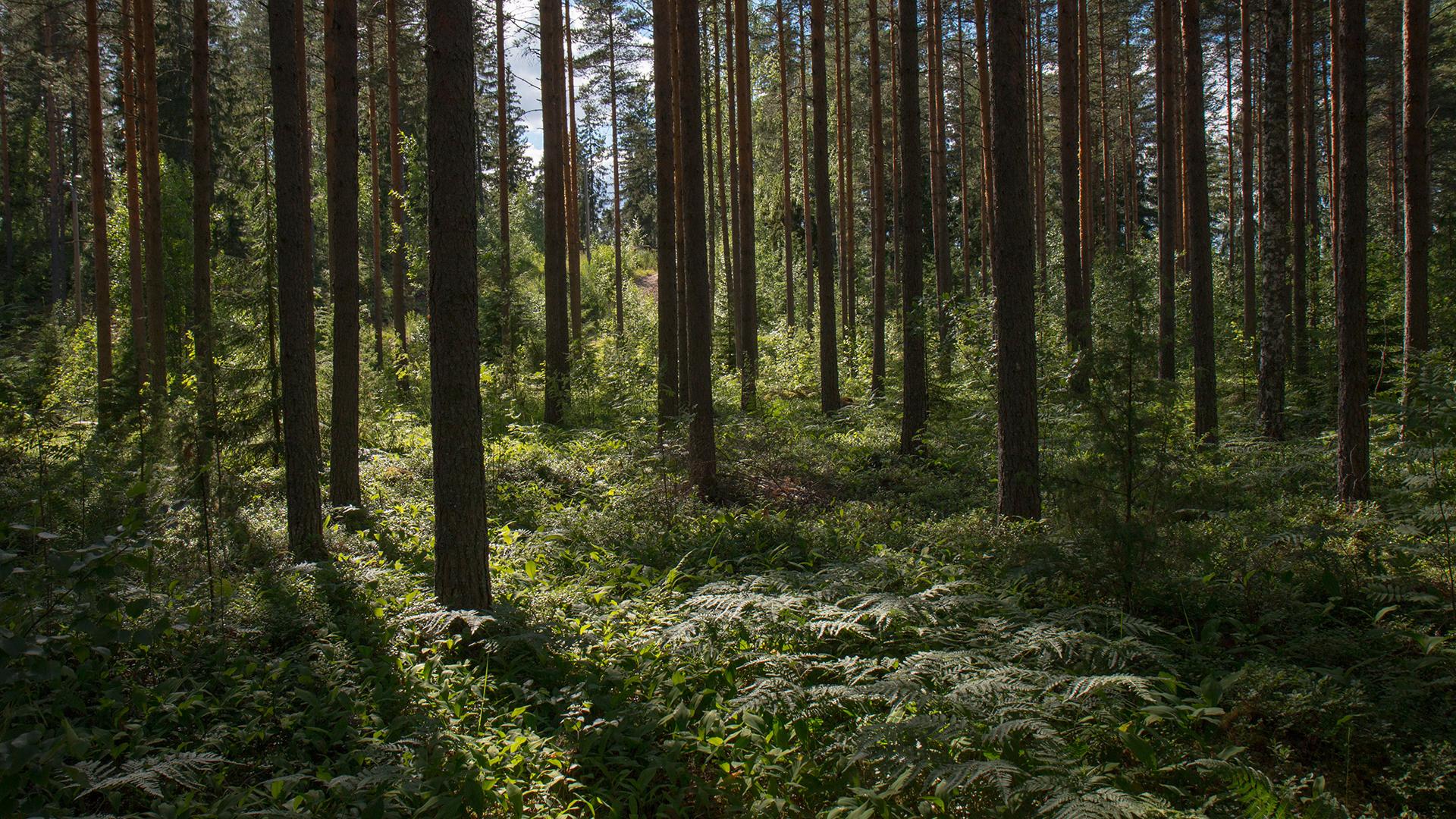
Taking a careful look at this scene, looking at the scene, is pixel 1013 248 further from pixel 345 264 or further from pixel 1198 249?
pixel 345 264

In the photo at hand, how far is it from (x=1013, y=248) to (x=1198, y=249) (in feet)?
19.8

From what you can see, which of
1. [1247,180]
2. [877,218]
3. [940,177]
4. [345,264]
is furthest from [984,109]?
[345,264]

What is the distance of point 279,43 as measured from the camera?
24.8 ft

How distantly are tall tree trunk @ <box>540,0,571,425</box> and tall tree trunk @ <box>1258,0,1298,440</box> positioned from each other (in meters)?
11.9

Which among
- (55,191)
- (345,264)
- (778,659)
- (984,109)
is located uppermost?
(55,191)

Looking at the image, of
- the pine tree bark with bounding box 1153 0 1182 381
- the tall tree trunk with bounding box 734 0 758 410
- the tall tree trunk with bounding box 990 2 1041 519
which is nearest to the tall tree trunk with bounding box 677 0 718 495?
the tall tree trunk with bounding box 990 2 1041 519

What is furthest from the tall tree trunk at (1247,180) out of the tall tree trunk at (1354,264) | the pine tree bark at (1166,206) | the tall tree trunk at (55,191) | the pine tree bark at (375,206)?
the tall tree trunk at (55,191)

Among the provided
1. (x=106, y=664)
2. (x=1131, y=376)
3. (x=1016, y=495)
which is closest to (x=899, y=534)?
(x=1016, y=495)

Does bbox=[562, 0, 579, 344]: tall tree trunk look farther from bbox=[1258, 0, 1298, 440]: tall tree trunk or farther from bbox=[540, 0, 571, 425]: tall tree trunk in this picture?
bbox=[1258, 0, 1298, 440]: tall tree trunk

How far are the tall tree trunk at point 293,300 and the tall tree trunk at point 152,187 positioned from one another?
28.1 feet

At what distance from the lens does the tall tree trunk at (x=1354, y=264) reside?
7590 mm

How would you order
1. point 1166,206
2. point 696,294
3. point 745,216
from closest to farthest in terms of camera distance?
point 696,294, point 1166,206, point 745,216

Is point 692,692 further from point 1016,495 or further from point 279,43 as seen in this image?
point 279,43

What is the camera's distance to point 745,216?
1766 centimetres
